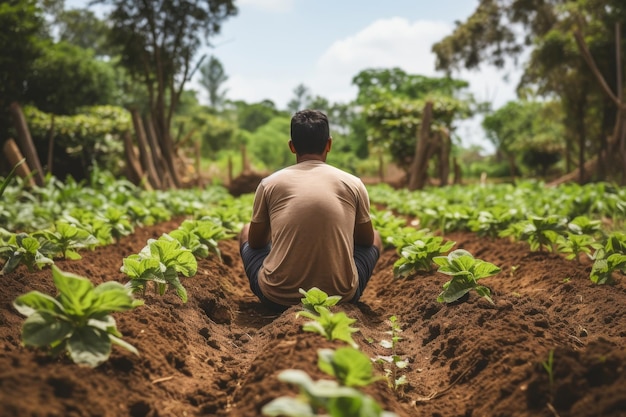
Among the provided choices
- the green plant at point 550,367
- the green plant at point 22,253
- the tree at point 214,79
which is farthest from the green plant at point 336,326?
the tree at point 214,79

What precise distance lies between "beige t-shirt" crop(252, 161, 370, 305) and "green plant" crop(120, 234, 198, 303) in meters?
0.54

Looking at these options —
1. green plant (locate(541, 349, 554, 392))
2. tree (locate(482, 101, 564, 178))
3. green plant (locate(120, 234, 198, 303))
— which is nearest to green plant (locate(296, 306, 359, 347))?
green plant (locate(541, 349, 554, 392))

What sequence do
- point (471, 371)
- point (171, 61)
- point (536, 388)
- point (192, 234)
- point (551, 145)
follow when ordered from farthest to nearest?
1. point (551, 145)
2. point (171, 61)
3. point (192, 234)
4. point (471, 371)
5. point (536, 388)

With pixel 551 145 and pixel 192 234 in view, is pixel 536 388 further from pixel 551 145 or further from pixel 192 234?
pixel 551 145

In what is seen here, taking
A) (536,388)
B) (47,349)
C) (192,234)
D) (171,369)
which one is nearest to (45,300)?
(47,349)

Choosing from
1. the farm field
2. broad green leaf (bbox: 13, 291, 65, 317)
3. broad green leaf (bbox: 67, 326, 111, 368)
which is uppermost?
broad green leaf (bbox: 13, 291, 65, 317)

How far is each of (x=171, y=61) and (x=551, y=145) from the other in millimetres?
18575

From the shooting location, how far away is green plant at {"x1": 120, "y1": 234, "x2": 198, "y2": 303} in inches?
106

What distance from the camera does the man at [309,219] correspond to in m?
3.16

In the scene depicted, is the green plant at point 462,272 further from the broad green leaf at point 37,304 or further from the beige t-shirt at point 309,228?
the broad green leaf at point 37,304

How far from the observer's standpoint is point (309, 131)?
128 inches

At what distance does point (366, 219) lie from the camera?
3492mm

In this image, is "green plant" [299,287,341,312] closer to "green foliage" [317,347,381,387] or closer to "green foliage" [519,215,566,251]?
"green foliage" [317,347,381,387]

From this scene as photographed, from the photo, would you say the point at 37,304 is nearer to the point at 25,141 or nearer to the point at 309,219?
the point at 309,219
